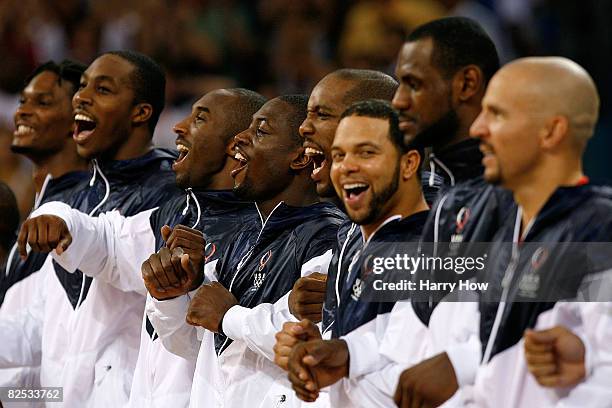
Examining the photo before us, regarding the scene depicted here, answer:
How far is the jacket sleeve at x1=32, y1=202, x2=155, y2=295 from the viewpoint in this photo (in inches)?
214

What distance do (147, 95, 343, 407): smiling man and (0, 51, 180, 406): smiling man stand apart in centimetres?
67

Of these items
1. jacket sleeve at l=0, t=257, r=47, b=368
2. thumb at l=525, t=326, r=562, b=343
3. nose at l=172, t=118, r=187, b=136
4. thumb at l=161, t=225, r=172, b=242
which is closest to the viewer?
thumb at l=525, t=326, r=562, b=343

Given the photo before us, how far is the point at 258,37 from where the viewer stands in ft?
32.6

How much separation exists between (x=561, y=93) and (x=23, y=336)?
3495mm

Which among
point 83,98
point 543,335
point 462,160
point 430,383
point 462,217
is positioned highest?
point 83,98

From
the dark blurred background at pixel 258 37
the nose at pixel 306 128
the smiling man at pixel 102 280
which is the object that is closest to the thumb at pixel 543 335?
the nose at pixel 306 128

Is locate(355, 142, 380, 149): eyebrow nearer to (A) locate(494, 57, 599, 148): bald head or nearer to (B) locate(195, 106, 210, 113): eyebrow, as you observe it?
(A) locate(494, 57, 599, 148): bald head

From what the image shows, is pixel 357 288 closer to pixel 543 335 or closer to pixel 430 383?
pixel 430 383

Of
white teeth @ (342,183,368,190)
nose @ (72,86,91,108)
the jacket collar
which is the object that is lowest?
white teeth @ (342,183,368,190)

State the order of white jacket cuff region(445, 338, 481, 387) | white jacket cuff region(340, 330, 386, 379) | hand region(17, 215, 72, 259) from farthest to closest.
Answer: hand region(17, 215, 72, 259)
white jacket cuff region(340, 330, 386, 379)
white jacket cuff region(445, 338, 481, 387)

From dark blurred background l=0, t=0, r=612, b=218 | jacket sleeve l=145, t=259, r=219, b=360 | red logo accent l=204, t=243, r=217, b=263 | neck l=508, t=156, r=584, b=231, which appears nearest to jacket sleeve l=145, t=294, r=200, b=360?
jacket sleeve l=145, t=259, r=219, b=360

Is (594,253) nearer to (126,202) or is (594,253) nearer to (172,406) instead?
(172,406)

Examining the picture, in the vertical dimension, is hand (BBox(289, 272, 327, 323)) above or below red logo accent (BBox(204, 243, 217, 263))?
below

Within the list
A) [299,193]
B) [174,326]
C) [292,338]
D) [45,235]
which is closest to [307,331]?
[292,338]
